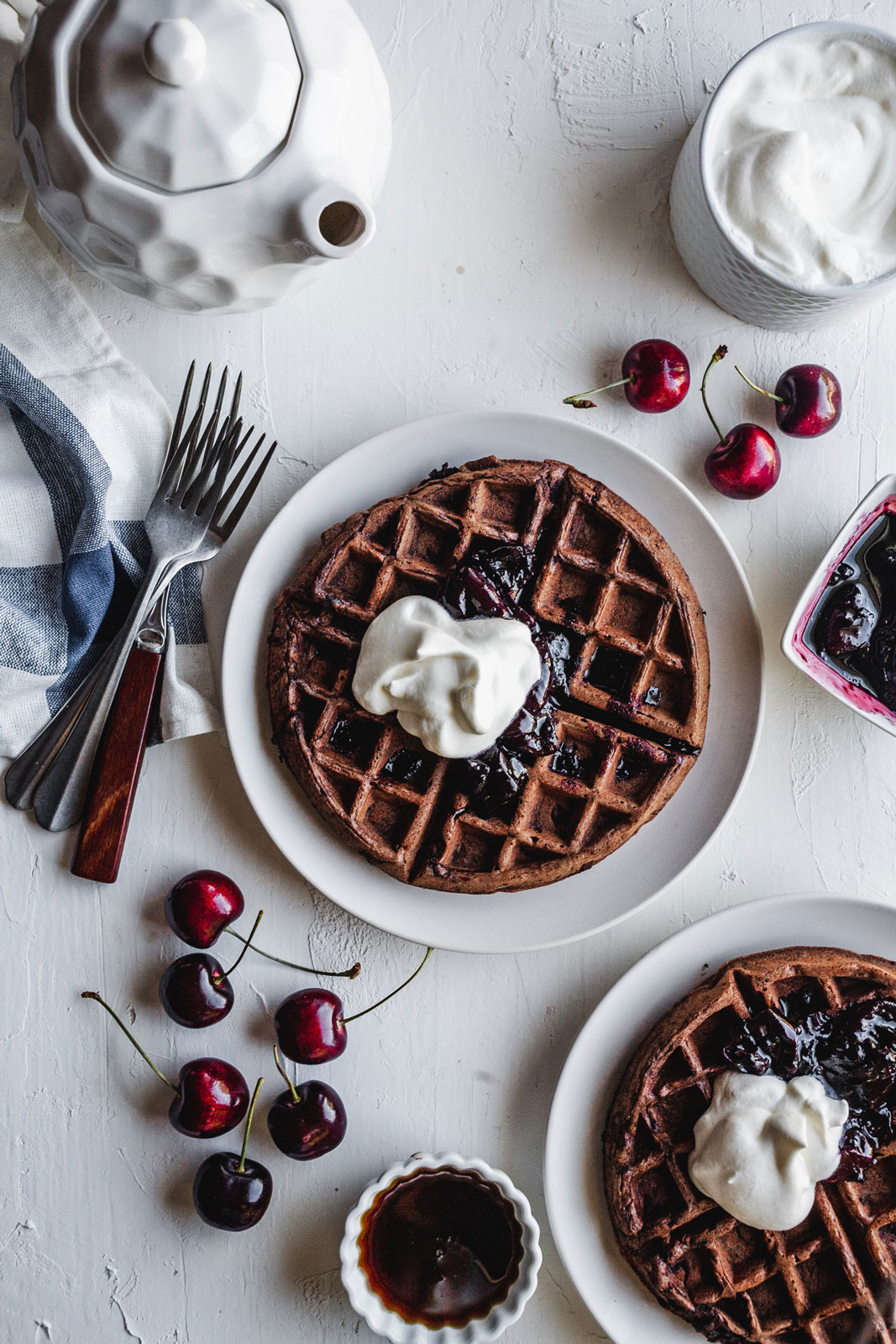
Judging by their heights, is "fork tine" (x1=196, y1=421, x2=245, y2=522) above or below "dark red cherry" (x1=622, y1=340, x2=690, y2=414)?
below

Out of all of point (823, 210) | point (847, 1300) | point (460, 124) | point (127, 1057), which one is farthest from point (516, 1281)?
point (460, 124)

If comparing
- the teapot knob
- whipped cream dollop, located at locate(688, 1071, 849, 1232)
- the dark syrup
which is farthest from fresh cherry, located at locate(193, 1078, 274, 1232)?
the teapot knob

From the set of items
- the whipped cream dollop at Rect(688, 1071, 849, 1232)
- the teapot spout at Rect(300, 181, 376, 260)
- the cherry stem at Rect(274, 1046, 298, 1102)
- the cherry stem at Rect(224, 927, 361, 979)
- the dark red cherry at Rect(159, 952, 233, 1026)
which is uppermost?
the teapot spout at Rect(300, 181, 376, 260)

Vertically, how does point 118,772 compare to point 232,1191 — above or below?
above

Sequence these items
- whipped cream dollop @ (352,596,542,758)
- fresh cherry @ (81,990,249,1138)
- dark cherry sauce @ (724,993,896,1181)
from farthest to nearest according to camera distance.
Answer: fresh cherry @ (81,990,249,1138) < dark cherry sauce @ (724,993,896,1181) < whipped cream dollop @ (352,596,542,758)

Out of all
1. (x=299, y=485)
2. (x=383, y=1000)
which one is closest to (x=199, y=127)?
(x=299, y=485)

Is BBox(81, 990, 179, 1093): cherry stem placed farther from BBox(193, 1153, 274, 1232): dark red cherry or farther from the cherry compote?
the cherry compote

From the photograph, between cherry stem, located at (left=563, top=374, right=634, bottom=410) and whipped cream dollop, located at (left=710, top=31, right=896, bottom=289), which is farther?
cherry stem, located at (left=563, top=374, right=634, bottom=410)

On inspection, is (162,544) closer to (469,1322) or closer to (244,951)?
(244,951)

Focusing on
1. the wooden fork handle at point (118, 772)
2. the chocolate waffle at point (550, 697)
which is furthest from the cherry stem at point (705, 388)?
the wooden fork handle at point (118, 772)
